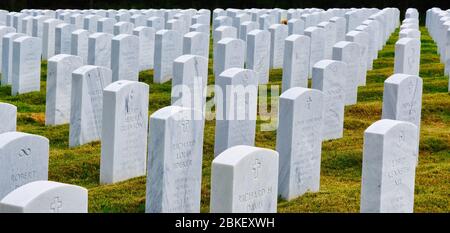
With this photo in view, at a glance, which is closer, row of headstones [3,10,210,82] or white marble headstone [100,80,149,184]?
white marble headstone [100,80,149,184]

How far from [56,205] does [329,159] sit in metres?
5.76

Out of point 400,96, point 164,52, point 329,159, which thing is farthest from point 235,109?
point 164,52

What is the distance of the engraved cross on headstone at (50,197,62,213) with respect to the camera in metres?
6.87

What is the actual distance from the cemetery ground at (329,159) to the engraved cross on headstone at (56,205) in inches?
116

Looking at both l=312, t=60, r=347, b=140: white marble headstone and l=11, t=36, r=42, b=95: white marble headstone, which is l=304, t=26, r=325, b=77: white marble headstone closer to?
l=11, t=36, r=42, b=95: white marble headstone

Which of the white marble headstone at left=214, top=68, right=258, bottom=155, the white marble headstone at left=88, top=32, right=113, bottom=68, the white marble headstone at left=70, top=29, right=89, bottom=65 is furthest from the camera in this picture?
the white marble headstone at left=70, top=29, right=89, bottom=65

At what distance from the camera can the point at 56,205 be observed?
6895 mm

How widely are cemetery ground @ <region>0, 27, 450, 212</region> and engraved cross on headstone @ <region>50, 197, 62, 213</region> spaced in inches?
116

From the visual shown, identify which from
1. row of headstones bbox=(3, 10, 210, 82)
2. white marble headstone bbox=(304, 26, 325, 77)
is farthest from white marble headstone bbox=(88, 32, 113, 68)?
white marble headstone bbox=(304, 26, 325, 77)

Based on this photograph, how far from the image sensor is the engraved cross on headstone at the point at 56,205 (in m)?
6.87

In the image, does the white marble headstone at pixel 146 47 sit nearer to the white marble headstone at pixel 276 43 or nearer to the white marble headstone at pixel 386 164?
the white marble headstone at pixel 276 43

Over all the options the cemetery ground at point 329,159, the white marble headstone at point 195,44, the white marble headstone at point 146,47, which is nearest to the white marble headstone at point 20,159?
the cemetery ground at point 329,159
